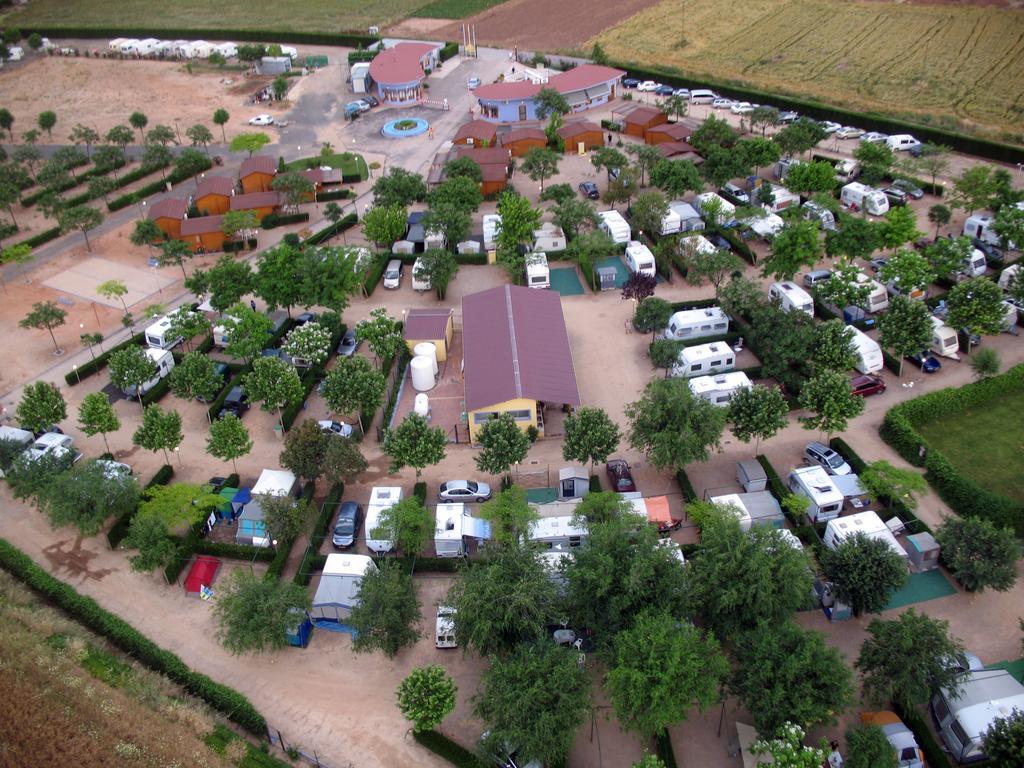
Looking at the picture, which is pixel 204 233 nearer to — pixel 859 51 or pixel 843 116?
pixel 843 116

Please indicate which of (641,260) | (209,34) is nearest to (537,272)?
(641,260)

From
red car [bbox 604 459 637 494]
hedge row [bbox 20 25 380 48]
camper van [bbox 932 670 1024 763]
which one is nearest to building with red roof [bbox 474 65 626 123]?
hedge row [bbox 20 25 380 48]

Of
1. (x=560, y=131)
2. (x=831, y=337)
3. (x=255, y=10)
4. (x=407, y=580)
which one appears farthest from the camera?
(x=255, y=10)

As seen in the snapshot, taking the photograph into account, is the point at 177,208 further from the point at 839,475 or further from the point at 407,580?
the point at 839,475

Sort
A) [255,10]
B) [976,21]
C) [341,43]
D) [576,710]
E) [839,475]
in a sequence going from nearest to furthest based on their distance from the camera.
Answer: [576,710] → [839,475] → [976,21] → [341,43] → [255,10]

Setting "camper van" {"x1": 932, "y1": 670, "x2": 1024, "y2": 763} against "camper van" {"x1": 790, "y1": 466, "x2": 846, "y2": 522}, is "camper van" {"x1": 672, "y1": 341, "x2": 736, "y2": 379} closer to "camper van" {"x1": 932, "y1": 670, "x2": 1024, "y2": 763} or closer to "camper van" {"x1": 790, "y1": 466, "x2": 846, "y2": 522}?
"camper van" {"x1": 790, "y1": 466, "x2": 846, "y2": 522}

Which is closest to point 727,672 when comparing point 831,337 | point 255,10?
point 831,337

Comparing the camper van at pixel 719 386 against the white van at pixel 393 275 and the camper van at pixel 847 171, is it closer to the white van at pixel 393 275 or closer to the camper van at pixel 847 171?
the white van at pixel 393 275
